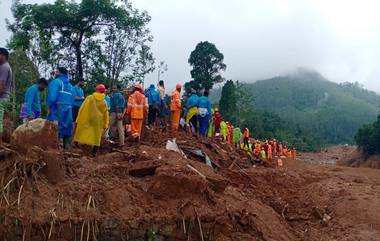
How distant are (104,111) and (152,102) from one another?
12.6ft

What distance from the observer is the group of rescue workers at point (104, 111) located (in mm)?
8375

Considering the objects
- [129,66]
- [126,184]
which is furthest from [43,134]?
[129,66]

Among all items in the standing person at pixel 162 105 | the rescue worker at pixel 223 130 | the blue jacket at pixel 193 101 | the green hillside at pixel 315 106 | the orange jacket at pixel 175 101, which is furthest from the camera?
the green hillside at pixel 315 106

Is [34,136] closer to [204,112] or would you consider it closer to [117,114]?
[117,114]

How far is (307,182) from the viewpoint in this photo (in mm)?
10539

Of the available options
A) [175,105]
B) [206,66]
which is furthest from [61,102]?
[206,66]

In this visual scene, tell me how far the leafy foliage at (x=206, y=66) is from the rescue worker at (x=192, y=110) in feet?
66.3

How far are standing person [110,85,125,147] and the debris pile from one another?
2.15 metres

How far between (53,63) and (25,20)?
2000 millimetres

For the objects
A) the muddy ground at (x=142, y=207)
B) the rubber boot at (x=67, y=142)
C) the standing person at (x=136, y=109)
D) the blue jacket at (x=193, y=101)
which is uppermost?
the blue jacket at (x=193, y=101)

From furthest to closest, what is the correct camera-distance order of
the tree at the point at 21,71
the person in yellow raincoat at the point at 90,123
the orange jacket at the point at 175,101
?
the tree at the point at 21,71
the orange jacket at the point at 175,101
the person in yellow raincoat at the point at 90,123

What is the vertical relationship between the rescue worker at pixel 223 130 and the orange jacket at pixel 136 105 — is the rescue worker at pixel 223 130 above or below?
below

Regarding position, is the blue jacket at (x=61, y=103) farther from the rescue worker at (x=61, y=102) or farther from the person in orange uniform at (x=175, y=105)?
the person in orange uniform at (x=175, y=105)

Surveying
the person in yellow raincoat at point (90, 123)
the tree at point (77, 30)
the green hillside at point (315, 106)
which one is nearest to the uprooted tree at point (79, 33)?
the tree at point (77, 30)
